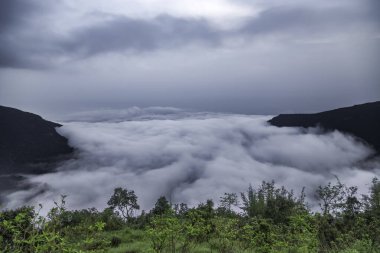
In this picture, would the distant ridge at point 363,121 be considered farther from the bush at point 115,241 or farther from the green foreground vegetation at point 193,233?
the bush at point 115,241

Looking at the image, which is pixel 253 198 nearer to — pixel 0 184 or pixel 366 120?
pixel 0 184

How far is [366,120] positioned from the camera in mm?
178000

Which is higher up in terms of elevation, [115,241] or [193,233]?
[193,233]

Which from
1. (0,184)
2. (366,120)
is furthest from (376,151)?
(0,184)

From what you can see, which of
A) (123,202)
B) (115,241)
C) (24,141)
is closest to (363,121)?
(24,141)

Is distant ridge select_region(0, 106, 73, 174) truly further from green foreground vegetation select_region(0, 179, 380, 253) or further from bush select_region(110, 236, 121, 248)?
bush select_region(110, 236, 121, 248)

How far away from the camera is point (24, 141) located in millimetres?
156500

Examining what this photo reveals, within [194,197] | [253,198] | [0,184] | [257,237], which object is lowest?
[194,197]

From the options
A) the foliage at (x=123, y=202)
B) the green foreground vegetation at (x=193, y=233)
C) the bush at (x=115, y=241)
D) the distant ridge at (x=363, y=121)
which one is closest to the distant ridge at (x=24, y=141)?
the foliage at (x=123, y=202)

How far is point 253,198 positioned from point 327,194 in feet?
37.7

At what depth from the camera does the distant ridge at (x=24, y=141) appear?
14888 centimetres

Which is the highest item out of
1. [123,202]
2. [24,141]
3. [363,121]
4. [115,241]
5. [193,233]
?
[363,121]

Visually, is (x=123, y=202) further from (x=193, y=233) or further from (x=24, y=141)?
(x=24, y=141)

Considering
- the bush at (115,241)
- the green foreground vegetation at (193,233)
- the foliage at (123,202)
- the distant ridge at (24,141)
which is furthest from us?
the distant ridge at (24,141)
